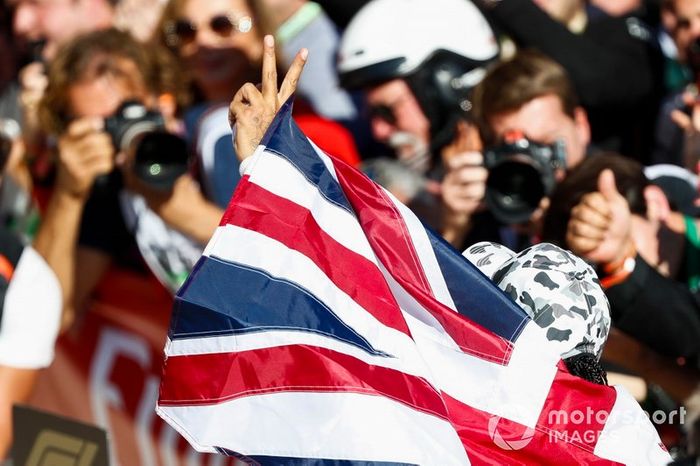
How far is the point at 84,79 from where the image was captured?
518 cm

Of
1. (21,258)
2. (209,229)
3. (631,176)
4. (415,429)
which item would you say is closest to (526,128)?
(631,176)

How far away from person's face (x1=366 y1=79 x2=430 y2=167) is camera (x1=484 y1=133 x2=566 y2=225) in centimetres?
61

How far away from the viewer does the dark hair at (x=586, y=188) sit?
12.9 ft

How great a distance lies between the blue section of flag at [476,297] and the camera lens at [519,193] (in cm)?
134

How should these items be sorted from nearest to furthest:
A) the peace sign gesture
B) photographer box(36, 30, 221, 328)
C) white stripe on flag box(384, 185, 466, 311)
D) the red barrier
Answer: white stripe on flag box(384, 185, 466, 311) < the peace sign gesture < photographer box(36, 30, 221, 328) < the red barrier

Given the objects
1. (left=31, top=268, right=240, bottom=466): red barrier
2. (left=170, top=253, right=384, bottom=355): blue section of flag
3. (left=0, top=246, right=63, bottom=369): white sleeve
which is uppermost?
(left=170, top=253, right=384, bottom=355): blue section of flag

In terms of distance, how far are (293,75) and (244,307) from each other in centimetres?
52

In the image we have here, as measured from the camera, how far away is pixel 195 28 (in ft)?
17.0

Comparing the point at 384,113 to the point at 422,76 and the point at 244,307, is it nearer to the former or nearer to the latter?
the point at 422,76

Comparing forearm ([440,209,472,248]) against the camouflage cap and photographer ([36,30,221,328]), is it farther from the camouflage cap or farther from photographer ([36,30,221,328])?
the camouflage cap

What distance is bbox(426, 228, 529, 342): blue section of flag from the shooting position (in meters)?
2.69

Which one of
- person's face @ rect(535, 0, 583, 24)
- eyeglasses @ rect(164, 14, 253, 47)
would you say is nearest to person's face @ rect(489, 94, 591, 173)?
person's face @ rect(535, 0, 583, 24)

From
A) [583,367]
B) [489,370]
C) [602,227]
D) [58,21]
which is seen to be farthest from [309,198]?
[58,21]

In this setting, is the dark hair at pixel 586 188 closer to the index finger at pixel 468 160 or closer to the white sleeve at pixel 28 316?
the index finger at pixel 468 160
